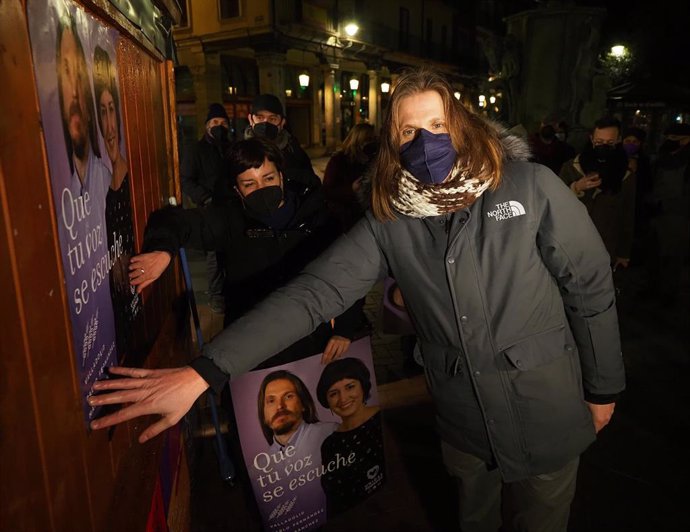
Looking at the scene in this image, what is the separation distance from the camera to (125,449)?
64.6 inches

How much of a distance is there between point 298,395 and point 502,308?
3.54 ft

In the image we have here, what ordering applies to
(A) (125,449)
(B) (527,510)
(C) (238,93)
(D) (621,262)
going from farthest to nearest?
(C) (238,93)
(D) (621,262)
(B) (527,510)
(A) (125,449)

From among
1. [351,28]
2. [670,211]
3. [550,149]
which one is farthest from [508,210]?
[351,28]

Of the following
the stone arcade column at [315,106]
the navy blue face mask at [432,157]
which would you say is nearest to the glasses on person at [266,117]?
the navy blue face mask at [432,157]

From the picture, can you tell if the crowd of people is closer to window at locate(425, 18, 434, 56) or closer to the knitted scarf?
the knitted scarf

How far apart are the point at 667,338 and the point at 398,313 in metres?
3.04

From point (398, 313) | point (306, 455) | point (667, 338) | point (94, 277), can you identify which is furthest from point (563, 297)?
point (667, 338)

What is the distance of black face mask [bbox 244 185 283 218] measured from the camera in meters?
2.60

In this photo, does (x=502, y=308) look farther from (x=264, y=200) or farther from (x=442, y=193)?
(x=264, y=200)

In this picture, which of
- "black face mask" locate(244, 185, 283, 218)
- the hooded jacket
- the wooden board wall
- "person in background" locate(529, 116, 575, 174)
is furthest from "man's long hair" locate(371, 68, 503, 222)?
"person in background" locate(529, 116, 575, 174)

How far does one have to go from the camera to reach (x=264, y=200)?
8.54 ft

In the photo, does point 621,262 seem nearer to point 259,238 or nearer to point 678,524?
point 678,524

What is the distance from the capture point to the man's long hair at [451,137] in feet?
5.97

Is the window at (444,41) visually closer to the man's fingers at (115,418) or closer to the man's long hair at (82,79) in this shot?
the man's long hair at (82,79)
